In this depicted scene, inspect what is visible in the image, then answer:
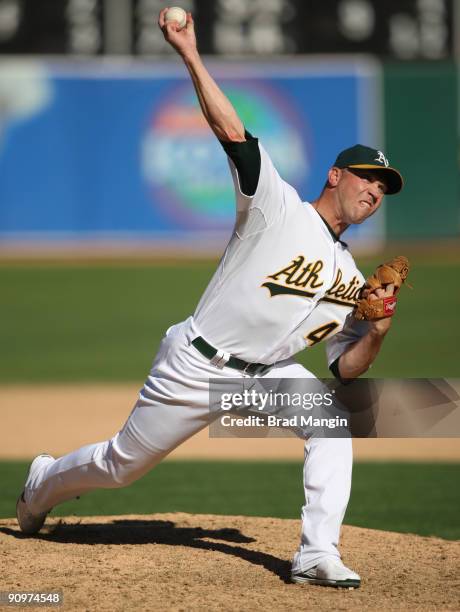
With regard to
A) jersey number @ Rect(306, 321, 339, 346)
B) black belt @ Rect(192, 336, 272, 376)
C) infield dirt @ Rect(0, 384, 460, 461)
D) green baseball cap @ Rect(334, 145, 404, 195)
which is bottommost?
infield dirt @ Rect(0, 384, 460, 461)

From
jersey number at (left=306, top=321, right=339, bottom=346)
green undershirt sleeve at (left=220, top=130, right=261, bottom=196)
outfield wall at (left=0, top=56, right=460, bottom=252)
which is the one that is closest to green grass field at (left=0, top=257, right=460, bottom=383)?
outfield wall at (left=0, top=56, right=460, bottom=252)

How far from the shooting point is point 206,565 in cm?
432

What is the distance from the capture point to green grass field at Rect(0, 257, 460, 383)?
35.3 ft

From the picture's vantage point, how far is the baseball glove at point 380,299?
12.9 ft

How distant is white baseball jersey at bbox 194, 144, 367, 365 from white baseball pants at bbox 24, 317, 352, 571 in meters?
0.12

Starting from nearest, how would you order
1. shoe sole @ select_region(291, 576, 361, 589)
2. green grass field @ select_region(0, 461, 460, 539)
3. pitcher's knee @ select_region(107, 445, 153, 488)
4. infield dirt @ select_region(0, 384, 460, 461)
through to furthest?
shoe sole @ select_region(291, 576, 361, 589) < pitcher's knee @ select_region(107, 445, 153, 488) < green grass field @ select_region(0, 461, 460, 539) < infield dirt @ select_region(0, 384, 460, 461)

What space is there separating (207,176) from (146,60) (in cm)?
237

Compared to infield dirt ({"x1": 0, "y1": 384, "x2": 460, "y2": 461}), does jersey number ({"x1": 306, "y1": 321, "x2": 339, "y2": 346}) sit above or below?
above

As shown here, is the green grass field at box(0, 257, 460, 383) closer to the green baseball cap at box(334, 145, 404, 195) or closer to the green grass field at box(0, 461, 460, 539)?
the green grass field at box(0, 461, 460, 539)

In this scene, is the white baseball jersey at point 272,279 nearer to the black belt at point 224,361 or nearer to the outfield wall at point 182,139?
the black belt at point 224,361

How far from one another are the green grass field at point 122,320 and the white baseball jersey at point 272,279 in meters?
6.01

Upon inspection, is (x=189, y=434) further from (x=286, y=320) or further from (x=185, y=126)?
(x=185, y=126)

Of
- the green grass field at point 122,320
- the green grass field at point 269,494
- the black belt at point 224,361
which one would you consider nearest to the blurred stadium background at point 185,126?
the green grass field at point 122,320

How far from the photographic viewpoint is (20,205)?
61.9 ft
